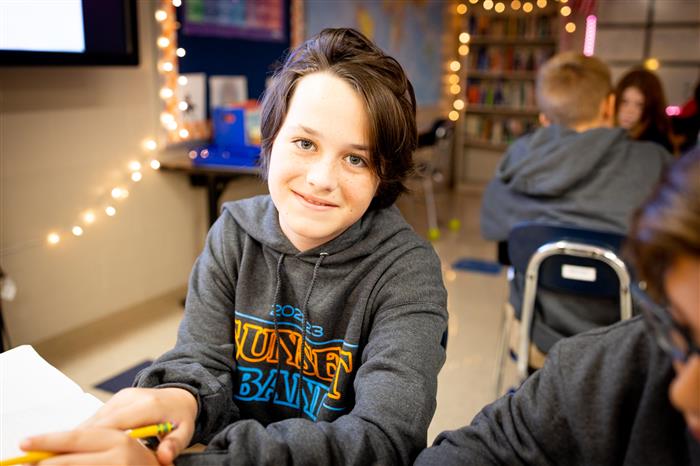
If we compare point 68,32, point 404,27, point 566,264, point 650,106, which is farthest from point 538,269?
point 404,27

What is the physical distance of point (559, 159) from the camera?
2.17 meters

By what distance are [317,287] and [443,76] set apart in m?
5.88

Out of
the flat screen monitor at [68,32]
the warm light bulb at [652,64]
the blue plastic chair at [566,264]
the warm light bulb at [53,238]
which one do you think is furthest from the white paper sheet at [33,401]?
the warm light bulb at [652,64]

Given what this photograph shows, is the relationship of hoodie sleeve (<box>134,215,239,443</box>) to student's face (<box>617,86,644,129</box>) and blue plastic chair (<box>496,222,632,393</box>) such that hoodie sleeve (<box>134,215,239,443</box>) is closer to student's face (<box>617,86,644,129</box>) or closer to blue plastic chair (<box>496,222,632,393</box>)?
blue plastic chair (<box>496,222,632,393</box>)

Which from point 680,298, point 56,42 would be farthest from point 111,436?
point 56,42

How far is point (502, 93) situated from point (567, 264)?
512 centimetres

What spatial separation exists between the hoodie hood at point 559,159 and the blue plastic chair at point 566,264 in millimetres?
372

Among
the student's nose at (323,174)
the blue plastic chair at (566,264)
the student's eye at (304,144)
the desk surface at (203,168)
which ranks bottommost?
the blue plastic chair at (566,264)

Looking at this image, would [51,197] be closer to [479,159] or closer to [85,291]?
[85,291]

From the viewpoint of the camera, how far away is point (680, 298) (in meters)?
0.50

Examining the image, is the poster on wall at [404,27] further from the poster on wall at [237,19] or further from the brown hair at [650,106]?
the brown hair at [650,106]

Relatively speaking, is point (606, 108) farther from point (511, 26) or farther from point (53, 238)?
point (511, 26)

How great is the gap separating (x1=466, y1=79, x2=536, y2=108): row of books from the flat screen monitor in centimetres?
458

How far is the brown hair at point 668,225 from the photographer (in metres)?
0.48
